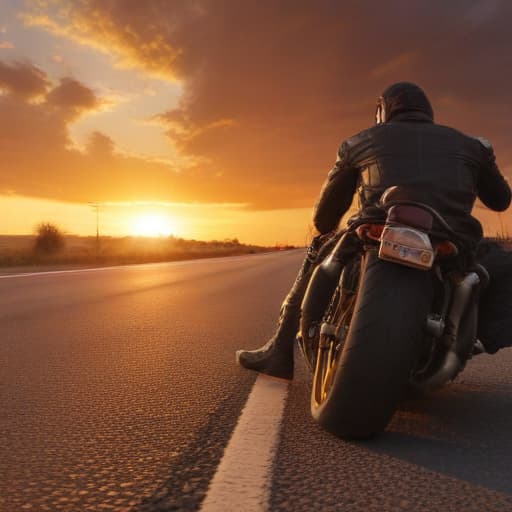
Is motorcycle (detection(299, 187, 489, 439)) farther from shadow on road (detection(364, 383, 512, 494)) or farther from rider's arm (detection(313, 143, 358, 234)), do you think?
rider's arm (detection(313, 143, 358, 234))

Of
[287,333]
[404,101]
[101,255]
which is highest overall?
[404,101]

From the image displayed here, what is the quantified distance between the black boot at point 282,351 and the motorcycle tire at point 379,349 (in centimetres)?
140

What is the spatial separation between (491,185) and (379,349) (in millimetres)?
1503

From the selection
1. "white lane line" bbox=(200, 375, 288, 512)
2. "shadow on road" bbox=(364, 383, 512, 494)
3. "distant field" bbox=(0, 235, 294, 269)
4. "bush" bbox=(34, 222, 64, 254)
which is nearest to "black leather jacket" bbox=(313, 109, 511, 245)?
"shadow on road" bbox=(364, 383, 512, 494)

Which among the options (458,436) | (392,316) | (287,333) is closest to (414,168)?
(392,316)

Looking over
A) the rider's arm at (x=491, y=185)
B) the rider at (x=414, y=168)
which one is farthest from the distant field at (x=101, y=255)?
the rider's arm at (x=491, y=185)

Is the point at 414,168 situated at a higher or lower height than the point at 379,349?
higher

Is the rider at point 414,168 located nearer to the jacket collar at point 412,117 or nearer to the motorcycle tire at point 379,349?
the jacket collar at point 412,117

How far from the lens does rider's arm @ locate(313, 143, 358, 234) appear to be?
12.1 feet

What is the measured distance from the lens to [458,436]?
3.16 meters

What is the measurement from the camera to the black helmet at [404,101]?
374 centimetres

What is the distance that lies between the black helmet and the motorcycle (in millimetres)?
775

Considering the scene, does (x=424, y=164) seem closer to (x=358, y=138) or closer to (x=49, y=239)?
(x=358, y=138)

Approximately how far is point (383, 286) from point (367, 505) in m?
0.96
